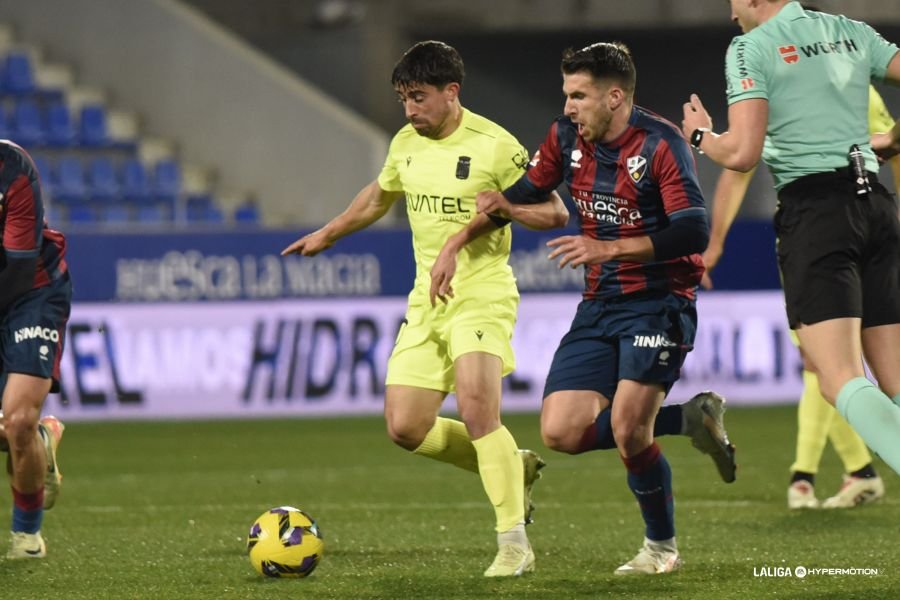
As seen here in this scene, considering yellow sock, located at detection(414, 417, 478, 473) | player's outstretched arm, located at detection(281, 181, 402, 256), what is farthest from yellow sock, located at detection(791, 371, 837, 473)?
player's outstretched arm, located at detection(281, 181, 402, 256)

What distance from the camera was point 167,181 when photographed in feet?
61.9

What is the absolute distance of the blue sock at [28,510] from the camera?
21.7ft

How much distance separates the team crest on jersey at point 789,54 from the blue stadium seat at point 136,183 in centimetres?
1413

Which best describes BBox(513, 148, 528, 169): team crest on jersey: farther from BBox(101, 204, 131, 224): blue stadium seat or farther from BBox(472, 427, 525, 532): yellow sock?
BBox(101, 204, 131, 224): blue stadium seat

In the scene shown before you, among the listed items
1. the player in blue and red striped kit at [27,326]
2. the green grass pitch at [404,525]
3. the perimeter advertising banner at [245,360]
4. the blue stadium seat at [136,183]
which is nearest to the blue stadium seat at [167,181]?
the blue stadium seat at [136,183]

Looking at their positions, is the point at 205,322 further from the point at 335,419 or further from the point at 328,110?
the point at 328,110

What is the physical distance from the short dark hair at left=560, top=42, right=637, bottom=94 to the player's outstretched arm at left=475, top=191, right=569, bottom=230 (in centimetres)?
56

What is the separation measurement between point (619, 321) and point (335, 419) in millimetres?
8340

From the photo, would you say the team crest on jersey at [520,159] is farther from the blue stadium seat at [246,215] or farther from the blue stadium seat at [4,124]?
the blue stadium seat at [4,124]

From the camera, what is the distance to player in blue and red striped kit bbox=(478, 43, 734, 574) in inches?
226

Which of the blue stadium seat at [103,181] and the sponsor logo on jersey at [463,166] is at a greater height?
the sponsor logo on jersey at [463,166]

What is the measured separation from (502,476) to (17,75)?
14.4m

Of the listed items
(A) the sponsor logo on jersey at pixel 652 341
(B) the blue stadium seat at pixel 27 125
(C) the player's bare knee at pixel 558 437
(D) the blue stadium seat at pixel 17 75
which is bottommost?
(C) the player's bare knee at pixel 558 437

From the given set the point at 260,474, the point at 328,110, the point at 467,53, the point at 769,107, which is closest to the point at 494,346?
the point at 769,107
